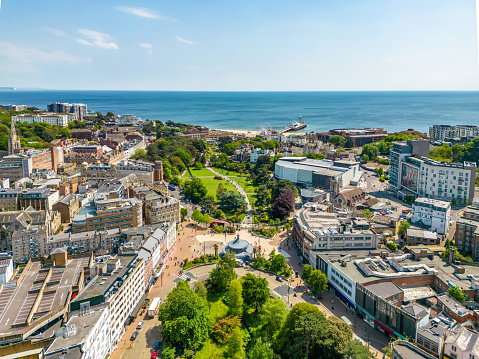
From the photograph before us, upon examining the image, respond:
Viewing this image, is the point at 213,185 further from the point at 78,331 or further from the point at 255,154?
the point at 78,331

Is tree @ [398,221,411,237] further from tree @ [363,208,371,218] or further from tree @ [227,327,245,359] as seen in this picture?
tree @ [227,327,245,359]

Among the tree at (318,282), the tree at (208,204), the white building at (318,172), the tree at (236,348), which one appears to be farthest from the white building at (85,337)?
the white building at (318,172)

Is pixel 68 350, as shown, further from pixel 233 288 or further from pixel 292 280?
pixel 292 280

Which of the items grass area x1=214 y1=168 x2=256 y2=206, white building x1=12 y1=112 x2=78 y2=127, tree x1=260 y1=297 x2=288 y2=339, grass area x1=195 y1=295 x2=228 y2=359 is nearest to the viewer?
grass area x1=195 y1=295 x2=228 y2=359

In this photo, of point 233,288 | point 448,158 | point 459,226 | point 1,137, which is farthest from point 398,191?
point 1,137

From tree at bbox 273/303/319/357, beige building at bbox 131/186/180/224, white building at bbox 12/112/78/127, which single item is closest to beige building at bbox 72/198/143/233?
beige building at bbox 131/186/180/224
